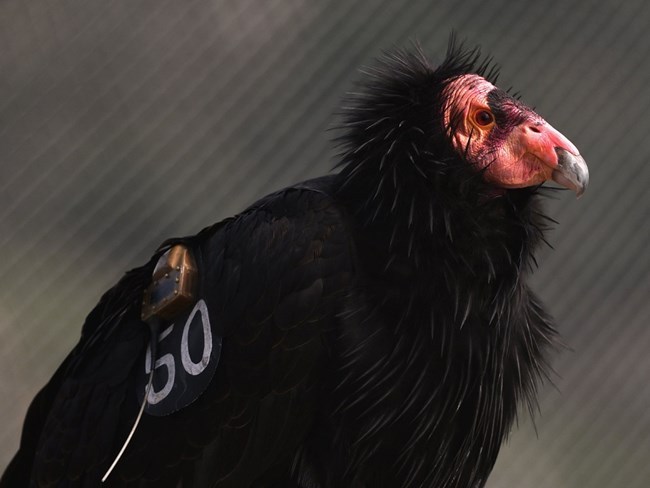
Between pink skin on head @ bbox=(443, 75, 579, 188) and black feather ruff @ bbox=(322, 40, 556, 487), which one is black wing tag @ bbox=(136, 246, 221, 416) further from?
pink skin on head @ bbox=(443, 75, 579, 188)

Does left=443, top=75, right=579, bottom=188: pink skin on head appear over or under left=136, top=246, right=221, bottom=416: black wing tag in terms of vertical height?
over

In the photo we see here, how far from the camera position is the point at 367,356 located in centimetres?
236

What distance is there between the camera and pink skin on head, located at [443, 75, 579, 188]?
2.43 m

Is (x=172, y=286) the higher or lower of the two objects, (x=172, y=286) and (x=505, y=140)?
the lower

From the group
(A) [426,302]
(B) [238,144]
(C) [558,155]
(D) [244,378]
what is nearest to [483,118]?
(C) [558,155]

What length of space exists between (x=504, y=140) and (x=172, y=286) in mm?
804

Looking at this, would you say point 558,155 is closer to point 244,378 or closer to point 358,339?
point 358,339

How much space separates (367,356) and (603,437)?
246cm

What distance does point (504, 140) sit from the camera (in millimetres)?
2473

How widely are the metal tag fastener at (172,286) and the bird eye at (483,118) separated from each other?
0.72 m

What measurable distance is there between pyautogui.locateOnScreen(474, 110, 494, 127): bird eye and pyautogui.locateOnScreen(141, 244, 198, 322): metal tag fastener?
72cm

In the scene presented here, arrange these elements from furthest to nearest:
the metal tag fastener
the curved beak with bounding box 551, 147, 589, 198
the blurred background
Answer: the blurred background
the metal tag fastener
the curved beak with bounding box 551, 147, 589, 198

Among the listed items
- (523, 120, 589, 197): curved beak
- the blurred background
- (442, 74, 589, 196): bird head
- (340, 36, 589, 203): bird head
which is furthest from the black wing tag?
the blurred background

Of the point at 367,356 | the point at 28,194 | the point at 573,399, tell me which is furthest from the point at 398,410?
the point at 573,399
